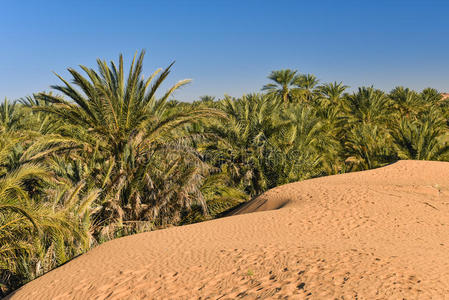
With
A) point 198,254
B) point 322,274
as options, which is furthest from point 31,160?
point 322,274

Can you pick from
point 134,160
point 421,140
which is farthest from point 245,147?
point 421,140

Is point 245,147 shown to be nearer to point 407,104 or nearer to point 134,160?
point 134,160

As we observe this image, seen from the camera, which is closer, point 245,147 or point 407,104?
point 245,147

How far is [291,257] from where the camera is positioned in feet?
18.8

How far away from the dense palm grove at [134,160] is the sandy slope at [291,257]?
0.89 meters

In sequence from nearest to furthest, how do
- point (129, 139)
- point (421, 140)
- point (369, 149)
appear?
1. point (129, 139)
2. point (421, 140)
3. point (369, 149)

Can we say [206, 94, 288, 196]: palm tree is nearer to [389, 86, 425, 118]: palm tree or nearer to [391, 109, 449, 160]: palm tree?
[391, 109, 449, 160]: palm tree

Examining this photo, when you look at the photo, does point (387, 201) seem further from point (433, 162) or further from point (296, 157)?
point (433, 162)

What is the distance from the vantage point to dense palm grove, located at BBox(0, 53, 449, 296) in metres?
6.63

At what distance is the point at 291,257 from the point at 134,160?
17.7ft

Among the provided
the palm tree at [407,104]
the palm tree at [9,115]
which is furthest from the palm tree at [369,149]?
the palm tree at [9,115]

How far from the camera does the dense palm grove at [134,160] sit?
6.63m

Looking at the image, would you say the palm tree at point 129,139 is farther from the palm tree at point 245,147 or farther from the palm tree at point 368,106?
the palm tree at point 368,106

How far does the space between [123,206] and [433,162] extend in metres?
13.0
